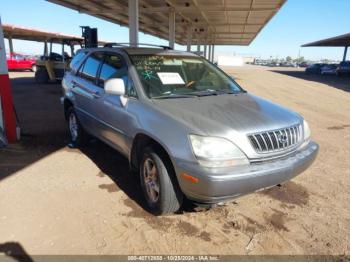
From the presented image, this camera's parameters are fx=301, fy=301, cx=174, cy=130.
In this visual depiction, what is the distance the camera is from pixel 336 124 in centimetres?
839

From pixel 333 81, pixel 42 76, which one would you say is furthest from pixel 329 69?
pixel 42 76

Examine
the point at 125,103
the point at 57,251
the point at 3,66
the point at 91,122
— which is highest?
the point at 3,66

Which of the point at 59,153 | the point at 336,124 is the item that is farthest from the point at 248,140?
the point at 336,124

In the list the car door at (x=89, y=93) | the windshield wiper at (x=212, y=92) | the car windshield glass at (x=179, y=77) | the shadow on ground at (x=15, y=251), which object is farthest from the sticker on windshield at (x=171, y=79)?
the shadow on ground at (x=15, y=251)

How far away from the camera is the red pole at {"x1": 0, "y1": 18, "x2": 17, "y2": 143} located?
18.4 feet

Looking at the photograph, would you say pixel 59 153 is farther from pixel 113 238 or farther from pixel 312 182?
pixel 312 182

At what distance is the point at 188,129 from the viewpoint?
9.48 feet

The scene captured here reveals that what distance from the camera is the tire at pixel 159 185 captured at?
10.3 feet

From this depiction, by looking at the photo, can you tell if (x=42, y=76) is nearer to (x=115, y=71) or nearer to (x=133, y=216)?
(x=115, y=71)

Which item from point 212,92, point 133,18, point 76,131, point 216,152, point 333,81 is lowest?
point 333,81

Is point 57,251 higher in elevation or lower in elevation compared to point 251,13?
lower

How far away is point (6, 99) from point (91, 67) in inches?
81.3

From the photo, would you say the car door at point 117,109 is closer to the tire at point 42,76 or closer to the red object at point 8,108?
the red object at point 8,108

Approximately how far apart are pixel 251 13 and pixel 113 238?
14338 mm
